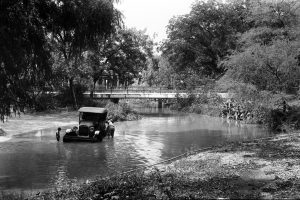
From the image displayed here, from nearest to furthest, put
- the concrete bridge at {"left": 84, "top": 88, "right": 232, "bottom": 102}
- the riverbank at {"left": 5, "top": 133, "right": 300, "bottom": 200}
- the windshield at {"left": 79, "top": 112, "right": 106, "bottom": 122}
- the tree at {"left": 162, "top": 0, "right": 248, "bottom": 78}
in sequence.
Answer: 1. the riverbank at {"left": 5, "top": 133, "right": 300, "bottom": 200}
2. the windshield at {"left": 79, "top": 112, "right": 106, "bottom": 122}
3. the concrete bridge at {"left": 84, "top": 88, "right": 232, "bottom": 102}
4. the tree at {"left": 162, "top": 0, "right": 248, "bottom": 78}

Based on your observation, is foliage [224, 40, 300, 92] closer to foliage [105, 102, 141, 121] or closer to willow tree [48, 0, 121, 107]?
foliage [105, 102, 141, 121]

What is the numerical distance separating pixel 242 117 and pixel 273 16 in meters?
14.3

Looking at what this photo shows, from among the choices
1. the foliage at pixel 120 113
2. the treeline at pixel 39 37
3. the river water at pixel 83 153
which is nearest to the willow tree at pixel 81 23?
the treeline at pixel 39 37

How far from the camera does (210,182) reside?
11430 mm

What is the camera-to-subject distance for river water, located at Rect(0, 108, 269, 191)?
51.3 ft

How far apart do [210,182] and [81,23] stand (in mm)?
6747

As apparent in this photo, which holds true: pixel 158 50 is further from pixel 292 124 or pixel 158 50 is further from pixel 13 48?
pixel 13 48

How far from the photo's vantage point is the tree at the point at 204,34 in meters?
64.5

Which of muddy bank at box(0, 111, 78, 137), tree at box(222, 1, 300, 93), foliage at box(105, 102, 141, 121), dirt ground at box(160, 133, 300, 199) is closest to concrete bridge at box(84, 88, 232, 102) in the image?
foliage at box(105, 102, 141, 121)

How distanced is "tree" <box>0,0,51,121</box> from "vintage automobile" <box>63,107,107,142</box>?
11935mm

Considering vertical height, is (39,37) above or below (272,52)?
below

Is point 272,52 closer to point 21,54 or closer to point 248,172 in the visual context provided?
point 248,172

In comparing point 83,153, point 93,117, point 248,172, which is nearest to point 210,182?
point 248,172

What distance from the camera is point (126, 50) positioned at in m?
57.4
